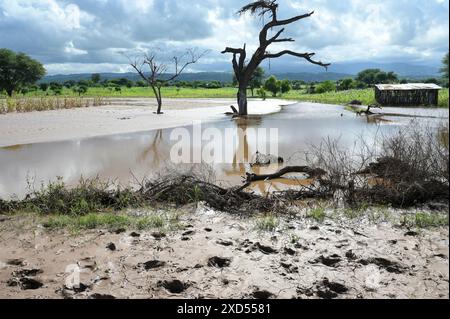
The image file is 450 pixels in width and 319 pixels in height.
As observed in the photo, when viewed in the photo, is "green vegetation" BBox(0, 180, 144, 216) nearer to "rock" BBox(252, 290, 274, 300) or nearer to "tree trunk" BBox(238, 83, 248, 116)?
"rock" BBox(252, 290, 274, 300)

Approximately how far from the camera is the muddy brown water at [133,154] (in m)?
9.35

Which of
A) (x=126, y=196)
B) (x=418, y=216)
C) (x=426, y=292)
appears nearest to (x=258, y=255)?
(x=426, y=292)

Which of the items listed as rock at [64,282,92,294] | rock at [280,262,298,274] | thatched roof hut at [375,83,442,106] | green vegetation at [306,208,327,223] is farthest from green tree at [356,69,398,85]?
rock at [64,282,92,294]

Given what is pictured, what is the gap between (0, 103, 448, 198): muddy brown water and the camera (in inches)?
368

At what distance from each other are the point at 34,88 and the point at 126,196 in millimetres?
69194

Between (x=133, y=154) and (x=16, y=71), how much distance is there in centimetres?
4956

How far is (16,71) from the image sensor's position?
180 feet

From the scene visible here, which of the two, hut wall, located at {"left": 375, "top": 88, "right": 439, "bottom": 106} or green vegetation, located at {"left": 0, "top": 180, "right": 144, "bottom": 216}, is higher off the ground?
hut wall, located at {"left": 375, "top": 88, "right": 439, "bottom": 106}

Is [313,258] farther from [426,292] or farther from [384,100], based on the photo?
[384,100]

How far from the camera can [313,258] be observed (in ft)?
14.6

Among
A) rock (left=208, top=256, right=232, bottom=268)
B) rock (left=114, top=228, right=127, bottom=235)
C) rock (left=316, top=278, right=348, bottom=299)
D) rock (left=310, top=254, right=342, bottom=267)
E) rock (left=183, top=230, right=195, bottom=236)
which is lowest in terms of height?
rock (left=316, top=278, right=348, bottom=299)

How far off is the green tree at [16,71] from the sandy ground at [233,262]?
168ft

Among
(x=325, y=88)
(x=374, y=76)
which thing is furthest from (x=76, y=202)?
(x=374, y=76)

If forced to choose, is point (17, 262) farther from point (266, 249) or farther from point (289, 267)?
point (289, 267)
